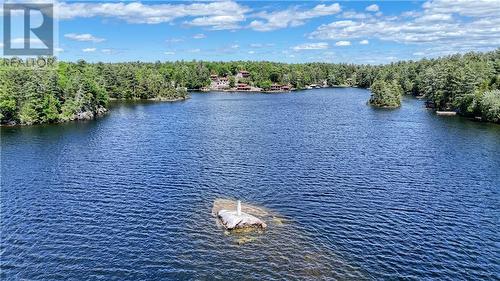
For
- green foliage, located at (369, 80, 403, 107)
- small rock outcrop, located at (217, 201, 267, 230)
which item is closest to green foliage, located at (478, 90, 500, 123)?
green foliage, located at (369, 80, 403, 107)

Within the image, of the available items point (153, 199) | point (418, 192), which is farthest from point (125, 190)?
point (418, 192)

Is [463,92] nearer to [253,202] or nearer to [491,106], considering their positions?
[491,106]

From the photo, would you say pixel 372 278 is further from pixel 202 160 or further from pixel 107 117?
pixel 107 117

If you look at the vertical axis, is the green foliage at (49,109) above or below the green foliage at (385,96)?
below

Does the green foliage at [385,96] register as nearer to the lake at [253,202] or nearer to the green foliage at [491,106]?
the green foliage at [491,106]

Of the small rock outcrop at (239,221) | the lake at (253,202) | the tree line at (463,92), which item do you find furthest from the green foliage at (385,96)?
the small rock outcrop at (239,221)

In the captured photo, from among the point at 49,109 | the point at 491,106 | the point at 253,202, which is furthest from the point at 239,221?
the point at 491,106

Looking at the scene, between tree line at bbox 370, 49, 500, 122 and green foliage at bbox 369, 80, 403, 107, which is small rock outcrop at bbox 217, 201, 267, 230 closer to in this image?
tree line at bbox 370, 49, 500, 122

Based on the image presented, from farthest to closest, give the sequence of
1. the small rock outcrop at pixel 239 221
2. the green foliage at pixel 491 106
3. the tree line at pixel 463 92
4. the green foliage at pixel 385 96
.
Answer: the green foliage at pixel 385 96
the tree line at pixel 463 92
the green foliage at pixel 491 106
the small rock outcrop at pixel 239 221
